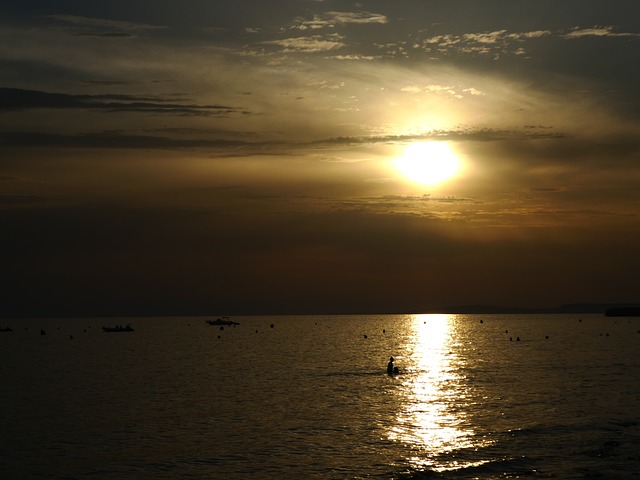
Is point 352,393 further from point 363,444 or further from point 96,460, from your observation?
point 96,460

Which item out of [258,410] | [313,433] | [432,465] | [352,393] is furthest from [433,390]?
[432,465]

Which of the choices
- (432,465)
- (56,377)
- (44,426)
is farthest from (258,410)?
(56,377)

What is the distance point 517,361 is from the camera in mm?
120188

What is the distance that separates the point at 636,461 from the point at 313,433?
21.3m

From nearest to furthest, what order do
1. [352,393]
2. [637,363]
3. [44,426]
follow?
[44,426] → [352,393] → [637,363]

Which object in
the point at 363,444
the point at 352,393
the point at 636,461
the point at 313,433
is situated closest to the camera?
the point at 636,461

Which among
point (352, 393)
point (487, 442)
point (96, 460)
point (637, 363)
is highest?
point (637, 363)

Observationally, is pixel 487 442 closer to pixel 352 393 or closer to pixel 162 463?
pixel 162 463

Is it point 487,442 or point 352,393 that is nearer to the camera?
point 487,442

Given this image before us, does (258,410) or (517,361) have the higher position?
(517,361)

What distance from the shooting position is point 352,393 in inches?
2997

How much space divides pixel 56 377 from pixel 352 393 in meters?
44.8

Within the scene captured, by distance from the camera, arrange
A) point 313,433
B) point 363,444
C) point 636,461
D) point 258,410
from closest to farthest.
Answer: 1. point 636,461
2. point 363,444
3. point 313,433
4. point 258,410

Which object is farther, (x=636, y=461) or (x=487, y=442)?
(x=487, y=442)
